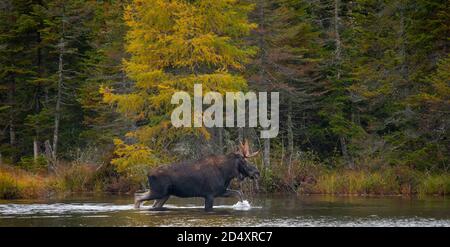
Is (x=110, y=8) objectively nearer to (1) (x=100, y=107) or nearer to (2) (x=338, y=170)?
(1) (x=100, y=107)

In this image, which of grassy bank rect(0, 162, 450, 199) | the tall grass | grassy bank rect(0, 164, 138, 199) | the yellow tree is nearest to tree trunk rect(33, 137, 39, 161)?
grassy bank rect(0, 164, 138, 199)

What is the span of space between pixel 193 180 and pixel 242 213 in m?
2.65

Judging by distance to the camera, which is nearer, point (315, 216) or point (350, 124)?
point (315, 216)

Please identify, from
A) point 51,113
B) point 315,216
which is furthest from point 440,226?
point 51,113

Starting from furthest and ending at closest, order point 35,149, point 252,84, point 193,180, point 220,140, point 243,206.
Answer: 1. point 35,149
2. point 252,84
3. point 220,140
4. point 243,206
5. point 193,180

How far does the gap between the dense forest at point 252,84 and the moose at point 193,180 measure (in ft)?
24.0

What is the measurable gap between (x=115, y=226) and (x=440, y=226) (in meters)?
7.73

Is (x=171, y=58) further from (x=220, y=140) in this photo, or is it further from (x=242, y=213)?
(x=242, y=213)

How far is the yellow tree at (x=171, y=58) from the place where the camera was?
3575 centimetres

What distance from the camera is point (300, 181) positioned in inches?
1471

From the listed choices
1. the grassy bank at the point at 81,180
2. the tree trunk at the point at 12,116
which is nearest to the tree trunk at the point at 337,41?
the grassy bank at the point at 81,180

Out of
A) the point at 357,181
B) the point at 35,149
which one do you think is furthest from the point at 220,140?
the point at 35,149

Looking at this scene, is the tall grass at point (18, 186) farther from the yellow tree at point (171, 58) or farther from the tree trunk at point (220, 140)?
the tree trunk at point (220, 140)

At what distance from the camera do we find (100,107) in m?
45.8
